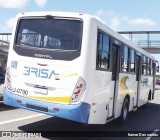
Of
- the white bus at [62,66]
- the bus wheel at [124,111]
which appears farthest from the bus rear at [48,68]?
the bus wheel at [124,111]

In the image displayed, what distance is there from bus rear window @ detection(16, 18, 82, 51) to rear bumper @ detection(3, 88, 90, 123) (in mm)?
1420

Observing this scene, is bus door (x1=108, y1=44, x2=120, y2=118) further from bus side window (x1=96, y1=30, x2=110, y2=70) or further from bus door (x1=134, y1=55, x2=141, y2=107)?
bus door (x1=134, y1=55, x2=141, y2=107)

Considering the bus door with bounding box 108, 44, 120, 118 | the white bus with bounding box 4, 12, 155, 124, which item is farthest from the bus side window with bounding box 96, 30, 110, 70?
the bus door with bounding box 108, 44, 120, 118

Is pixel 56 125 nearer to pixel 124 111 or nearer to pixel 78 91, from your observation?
pixel 124 111

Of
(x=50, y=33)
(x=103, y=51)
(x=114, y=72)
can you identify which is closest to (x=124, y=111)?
(x=114, y=72)

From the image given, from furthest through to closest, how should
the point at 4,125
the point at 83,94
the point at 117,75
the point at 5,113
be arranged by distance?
1. the point at 5,113
2. the point at 117,75
3. the point at 4,125
4. the point at 83,94

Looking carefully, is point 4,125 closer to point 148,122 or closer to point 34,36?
point 34,36

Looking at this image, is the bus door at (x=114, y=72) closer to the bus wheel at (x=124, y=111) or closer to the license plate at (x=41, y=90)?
the bus wheel at (x=124, y=111)

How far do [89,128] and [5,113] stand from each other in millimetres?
3381

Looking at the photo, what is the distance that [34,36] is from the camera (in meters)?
8.96

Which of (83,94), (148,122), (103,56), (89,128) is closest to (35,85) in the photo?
(83,94)

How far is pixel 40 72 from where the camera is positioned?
333 inches

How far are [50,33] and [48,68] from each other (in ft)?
3.21

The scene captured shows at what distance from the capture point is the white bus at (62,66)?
8047mm
